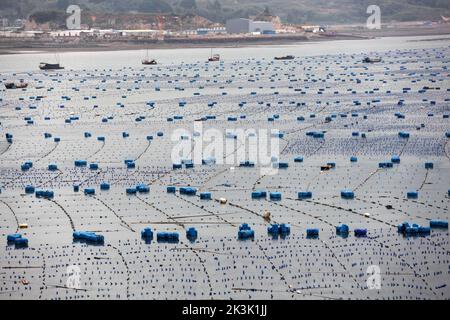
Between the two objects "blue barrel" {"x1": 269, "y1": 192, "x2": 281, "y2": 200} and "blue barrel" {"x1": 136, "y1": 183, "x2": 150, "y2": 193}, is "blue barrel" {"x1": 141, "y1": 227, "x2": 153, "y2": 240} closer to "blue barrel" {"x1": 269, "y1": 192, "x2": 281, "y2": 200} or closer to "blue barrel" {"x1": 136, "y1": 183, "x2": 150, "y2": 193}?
"blue barrel" {"x1": 269, "y1": 192, "x2": 281, "y2": 200}

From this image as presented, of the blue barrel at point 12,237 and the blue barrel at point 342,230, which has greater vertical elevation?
the blue barrel at point 342,230

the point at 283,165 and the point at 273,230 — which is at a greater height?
the point at 283,165

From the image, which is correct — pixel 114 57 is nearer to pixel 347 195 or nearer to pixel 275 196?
pixel 275 196

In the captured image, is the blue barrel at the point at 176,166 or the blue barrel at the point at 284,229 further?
the blue barrel at the point at 176,166

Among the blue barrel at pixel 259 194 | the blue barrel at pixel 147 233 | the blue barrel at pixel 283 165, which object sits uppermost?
the blue barrel at pixel 283 165

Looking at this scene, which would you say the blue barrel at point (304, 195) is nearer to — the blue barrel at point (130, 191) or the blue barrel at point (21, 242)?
the blue barrel at point (130, 191)

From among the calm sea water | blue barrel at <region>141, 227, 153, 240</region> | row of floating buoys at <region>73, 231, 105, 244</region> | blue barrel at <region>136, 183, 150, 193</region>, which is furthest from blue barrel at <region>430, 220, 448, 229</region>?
the calm sea water

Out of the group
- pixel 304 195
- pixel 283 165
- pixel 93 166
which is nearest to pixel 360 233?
pixel 304 195

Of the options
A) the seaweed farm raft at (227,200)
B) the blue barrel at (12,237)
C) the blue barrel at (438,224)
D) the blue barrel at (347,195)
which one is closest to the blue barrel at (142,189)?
the seaweed farm raft at (227,200)
